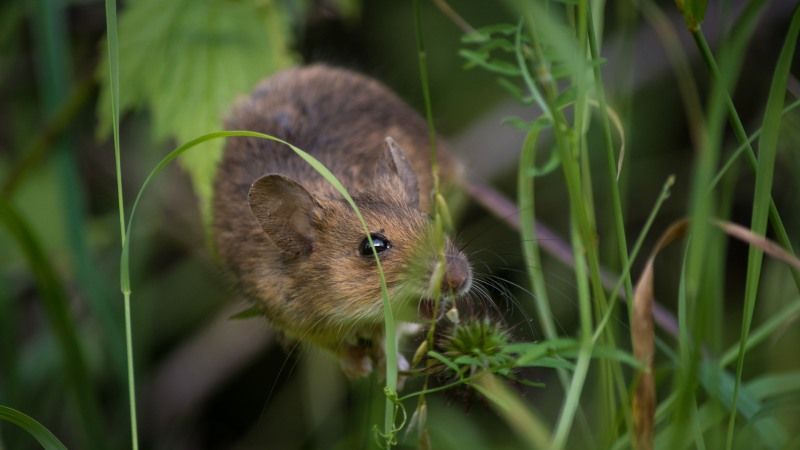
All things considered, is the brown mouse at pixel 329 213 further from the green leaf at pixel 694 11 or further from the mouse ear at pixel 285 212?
the green leaf at pixel 694 11

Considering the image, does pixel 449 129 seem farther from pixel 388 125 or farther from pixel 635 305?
pixel 635 305

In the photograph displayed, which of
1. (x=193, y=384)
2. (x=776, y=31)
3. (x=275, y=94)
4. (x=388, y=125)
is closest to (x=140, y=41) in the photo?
(x=275, y=94)

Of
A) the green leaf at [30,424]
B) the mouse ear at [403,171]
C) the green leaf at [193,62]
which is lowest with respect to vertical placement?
the green leaf at [30,424]

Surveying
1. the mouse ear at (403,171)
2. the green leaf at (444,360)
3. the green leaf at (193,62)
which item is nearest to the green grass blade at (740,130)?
the green leaf at (444,360)

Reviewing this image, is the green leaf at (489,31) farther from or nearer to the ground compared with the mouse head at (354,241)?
farther from the ground

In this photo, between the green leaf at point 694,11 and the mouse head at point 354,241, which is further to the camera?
the mouse head at point 354,241

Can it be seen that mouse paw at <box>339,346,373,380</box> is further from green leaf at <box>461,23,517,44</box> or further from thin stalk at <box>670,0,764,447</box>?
thin stalk at <box>670,0,764,447</box>

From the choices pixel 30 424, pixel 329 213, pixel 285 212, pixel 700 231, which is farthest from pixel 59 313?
pixel 700 231

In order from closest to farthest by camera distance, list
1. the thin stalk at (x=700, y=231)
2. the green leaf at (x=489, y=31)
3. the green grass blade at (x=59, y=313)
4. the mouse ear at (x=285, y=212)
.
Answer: the thin stalk at (x=700, y=231) → the green leaf at (x=489, y=31) → the green grass blade at (x=59, y=313) → the mouse ear at (x=285, y=212)

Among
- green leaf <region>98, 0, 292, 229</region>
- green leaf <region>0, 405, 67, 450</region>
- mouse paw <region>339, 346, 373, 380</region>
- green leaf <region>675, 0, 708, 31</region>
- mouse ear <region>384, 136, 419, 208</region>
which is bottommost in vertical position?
mouse paw <region>339, 346, 373, 380</region>

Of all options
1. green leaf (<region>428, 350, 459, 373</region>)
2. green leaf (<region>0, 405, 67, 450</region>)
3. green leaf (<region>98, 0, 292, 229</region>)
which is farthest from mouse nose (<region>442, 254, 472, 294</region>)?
green leaf (<region>98, 0, 292, 229</region>)
